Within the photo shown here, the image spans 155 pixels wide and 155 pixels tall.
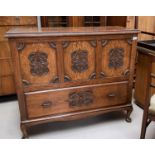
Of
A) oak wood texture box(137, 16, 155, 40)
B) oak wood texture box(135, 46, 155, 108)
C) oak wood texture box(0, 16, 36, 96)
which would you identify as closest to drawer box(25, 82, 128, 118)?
oak wood texture box(135, 46, 155, 108)

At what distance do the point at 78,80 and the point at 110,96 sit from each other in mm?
410

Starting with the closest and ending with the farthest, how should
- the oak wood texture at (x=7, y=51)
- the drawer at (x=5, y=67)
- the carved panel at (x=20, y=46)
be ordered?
the carved panel at (x=20, y=46) < the oak wood texture at (x=7, y=51) < the drawer at (x=5, y=67)

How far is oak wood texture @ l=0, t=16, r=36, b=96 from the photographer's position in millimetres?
2314

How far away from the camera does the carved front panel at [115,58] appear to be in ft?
5.94

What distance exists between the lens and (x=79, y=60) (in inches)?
69.1

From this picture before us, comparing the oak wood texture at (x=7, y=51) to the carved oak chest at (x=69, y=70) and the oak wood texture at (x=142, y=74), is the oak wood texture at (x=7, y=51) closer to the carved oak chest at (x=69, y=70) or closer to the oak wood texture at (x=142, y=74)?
the carved oak chest at (x=69, y=70)

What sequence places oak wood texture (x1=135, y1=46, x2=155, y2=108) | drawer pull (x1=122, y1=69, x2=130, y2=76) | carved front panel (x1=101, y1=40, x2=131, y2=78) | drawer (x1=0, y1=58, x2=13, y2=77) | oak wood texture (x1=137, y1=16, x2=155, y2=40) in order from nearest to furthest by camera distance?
carved front panel (x1=101, y1=40, x2=131, y2=78), drawer pull (x1=122, y1=69, x2=130, y2=76), oak wood texture (x1=135, y1=46, x2=155, y2=108), drawer (x1=0, y1=58, x2=13, y2=77), oak wood texture (x1=137, y1=16, x2=155, y2=40)

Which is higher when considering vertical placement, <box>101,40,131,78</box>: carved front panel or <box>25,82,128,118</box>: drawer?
<box>101,40,131,78</box>: carved front panel

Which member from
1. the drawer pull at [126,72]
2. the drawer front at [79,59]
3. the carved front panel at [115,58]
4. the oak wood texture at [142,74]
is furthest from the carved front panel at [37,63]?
the oak wood texture at [142,74]

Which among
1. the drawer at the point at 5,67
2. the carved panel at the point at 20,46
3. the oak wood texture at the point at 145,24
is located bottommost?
the drawer at the point at 5,67

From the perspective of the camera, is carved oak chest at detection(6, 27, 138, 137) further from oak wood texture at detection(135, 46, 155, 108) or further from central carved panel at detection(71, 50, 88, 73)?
oak wood texture at detection(135, 46, 155, 108)

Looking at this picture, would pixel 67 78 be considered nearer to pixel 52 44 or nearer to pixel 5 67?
pixel 52 44

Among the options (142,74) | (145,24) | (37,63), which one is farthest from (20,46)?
(145,24)

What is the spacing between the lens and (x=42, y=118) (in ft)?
5.99
